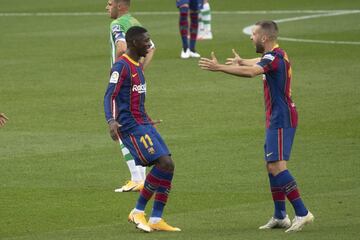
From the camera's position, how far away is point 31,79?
24.5 metres

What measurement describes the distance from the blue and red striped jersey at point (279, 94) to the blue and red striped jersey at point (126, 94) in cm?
129

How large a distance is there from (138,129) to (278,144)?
1460 millimetres

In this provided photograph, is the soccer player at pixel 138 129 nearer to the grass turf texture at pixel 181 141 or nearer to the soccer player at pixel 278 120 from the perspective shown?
the grass turf texture at pixel 181 141

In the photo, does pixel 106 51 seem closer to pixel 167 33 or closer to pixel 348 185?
pixel 167 33

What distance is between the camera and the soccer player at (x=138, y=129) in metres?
11.9

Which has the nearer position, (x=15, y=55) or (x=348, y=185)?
(x=348, y=185)

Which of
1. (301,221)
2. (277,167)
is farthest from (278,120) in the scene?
(301,221)

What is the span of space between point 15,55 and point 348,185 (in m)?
15.7

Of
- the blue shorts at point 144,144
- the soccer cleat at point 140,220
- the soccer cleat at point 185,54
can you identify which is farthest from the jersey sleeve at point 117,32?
the soccer cleat at point 185,54

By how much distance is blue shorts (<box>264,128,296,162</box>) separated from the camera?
1180 cm

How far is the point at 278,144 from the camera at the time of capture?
465 inches

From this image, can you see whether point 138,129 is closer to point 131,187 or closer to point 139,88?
point 139,88

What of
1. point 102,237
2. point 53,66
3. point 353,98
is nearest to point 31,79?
point 53,66

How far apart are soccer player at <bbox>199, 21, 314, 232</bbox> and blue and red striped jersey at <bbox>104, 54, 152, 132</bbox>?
0.91 m
